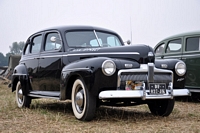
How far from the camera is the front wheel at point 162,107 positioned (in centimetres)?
547

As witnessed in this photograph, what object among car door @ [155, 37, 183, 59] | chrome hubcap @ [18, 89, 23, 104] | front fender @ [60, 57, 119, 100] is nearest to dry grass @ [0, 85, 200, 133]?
front fender @ [60, 57, 119, 100]

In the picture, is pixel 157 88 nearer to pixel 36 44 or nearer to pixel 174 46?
pixel 36 44

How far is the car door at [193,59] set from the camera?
26.4 ft

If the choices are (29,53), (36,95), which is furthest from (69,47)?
(29,53)

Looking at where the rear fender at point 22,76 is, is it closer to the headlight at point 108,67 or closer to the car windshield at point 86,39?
the car windshield at point 86,39

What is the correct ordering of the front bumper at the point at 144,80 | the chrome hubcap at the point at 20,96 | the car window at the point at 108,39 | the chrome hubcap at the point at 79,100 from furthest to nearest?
the chrome hubcap at the point at 20,96, the car window at the point at 108,39, the chrome hubcap at the point at 79,100, the front bumper at the point at 144,80

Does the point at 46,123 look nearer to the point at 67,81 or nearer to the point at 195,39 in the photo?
the point at 67,81

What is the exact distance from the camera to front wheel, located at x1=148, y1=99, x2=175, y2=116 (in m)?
5.47

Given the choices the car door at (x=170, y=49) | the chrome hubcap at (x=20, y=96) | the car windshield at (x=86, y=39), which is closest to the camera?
the car windshield at (x=86, y=39)

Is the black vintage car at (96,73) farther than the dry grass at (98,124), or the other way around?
the black vintage car at (96,73)

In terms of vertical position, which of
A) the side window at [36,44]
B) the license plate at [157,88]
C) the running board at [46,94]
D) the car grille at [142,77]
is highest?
the side window at [36,44]

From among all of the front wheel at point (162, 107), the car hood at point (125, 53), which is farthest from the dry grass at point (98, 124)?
the car hood at point (125, 53)

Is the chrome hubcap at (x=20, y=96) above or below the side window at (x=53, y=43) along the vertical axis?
below

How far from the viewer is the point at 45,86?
6.27m
